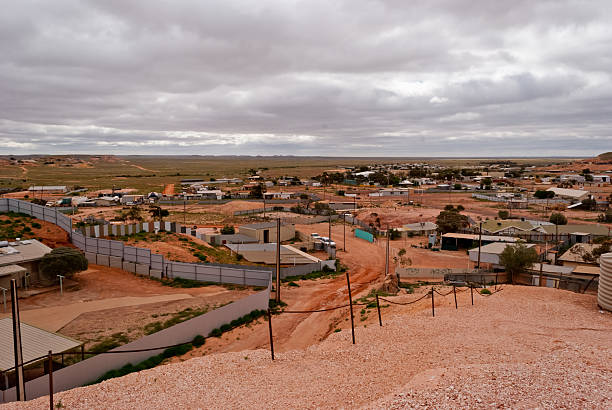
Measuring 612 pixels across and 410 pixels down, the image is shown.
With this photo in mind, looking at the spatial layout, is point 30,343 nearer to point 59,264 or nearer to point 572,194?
point 59,264

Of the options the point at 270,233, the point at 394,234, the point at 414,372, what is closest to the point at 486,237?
the point at 394,234

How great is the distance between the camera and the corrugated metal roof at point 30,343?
1359 cm

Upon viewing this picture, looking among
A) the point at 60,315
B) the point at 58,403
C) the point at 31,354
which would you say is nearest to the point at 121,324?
the point at 60,315

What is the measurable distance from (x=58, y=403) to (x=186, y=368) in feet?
12.5

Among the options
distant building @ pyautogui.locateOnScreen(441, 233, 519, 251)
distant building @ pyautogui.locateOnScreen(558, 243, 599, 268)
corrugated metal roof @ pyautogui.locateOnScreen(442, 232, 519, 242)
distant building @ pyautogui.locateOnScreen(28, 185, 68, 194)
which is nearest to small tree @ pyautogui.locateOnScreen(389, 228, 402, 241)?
distant building @ pyautogui.locateOnScreen(441, 233, 519, 251)

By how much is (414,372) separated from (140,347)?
422 inches

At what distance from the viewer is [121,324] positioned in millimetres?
19297

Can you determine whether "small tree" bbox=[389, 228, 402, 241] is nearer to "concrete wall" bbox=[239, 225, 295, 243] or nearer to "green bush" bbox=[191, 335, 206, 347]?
"concrete wall" bbox=[239, 225, 295, 243]

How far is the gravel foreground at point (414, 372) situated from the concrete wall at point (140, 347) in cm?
202

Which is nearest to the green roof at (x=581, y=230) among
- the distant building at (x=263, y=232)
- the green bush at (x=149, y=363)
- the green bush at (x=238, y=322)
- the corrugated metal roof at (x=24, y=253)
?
the distant building at (x=263, y=232)

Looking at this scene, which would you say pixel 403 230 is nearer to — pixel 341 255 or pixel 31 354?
pixel 341 255

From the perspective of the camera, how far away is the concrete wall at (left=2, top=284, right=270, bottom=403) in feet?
42.1

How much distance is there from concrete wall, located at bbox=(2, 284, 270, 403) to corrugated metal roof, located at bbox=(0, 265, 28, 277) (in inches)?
425

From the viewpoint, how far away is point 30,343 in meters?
14.4
